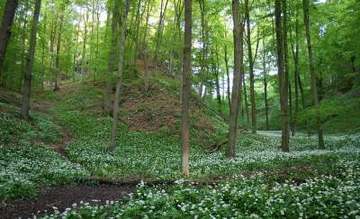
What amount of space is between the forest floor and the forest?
51mm

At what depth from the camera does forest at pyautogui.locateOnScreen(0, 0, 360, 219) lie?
9484mm

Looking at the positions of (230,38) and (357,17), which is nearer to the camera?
(357,17)

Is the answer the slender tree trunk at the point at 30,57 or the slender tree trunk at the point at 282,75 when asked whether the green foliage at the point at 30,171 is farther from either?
the slender tree trunk at the point at 282,75

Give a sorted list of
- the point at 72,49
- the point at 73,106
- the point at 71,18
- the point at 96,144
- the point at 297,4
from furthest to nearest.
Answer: the point at 72,49
the point at 71,18
the point at 73,106
the point at 297,4
the point at 96,144

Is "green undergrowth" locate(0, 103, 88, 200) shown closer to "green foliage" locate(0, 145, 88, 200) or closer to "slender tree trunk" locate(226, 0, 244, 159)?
"green foliage" locate(0, 145, 88, 200)

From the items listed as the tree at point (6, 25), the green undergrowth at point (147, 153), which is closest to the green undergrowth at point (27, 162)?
the green undergrowth at point (147, 153)

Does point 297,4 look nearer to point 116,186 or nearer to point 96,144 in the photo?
point 96,144

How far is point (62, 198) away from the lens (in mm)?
11531

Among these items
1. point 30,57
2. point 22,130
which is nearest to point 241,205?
point 22,130

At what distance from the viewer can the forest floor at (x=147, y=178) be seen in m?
8.59

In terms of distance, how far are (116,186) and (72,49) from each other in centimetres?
4806

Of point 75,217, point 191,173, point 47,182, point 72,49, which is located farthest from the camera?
point 72,49

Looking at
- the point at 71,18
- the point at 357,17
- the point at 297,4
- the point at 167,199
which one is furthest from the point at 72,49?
the point at 167,199

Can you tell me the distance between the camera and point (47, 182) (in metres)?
13.5
